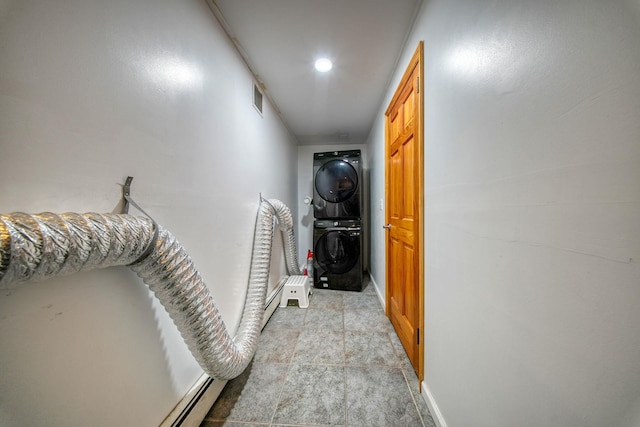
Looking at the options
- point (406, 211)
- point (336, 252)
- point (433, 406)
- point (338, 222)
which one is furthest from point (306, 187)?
point (433, 406)

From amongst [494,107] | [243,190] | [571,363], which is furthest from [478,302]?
[243,190]

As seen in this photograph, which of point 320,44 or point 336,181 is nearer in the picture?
point 320,44

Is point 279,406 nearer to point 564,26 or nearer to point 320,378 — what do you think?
point 320,378

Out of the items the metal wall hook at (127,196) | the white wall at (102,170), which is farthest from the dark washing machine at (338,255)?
the metal wall hook at (127,196)

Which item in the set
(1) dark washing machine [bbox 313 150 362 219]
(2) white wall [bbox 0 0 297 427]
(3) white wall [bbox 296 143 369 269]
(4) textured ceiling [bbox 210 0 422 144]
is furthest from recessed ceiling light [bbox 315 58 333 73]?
(3) white wall [bbox 296 143 369 269]

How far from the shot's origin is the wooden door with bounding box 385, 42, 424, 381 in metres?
1.24

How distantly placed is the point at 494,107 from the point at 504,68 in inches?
4.0

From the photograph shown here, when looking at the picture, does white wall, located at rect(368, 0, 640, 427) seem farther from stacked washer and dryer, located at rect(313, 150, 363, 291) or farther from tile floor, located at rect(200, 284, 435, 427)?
stacked washer and dryer, located at rect(313, 150, 363, 291)

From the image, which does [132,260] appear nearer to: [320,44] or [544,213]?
[544,213]

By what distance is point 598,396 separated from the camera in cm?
38

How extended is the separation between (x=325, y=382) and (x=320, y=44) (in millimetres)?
2323

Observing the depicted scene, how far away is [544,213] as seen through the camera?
0.48m

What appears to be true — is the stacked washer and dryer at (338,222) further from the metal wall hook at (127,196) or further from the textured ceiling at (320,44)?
the metal wall hook at (127,196)

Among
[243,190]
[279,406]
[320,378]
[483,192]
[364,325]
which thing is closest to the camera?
[483,192]
